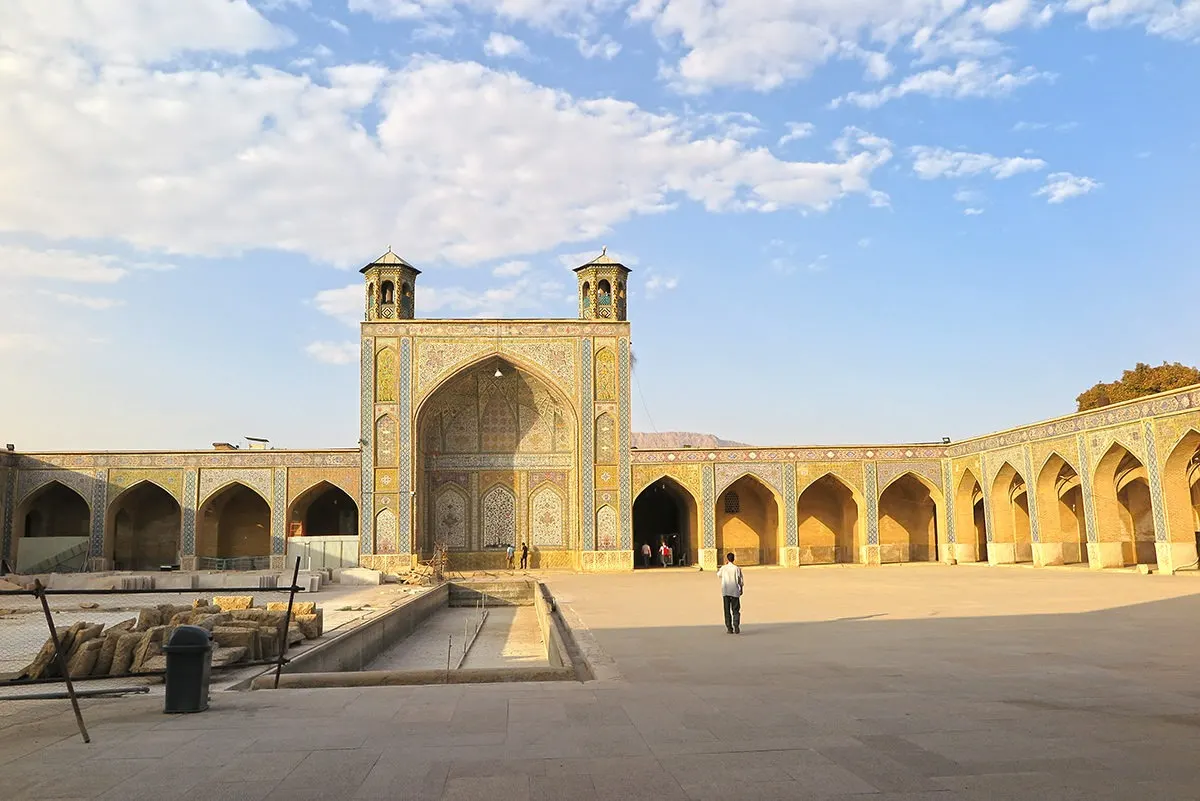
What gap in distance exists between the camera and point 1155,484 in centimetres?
1764

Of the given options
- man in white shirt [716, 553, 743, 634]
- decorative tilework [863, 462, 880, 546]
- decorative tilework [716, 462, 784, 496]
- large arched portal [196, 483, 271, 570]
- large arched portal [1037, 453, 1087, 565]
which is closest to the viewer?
man in white shirt [716, 553, 743, 634]

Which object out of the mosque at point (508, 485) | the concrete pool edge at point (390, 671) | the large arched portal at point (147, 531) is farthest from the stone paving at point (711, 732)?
the large arched portal at point (147, 531)

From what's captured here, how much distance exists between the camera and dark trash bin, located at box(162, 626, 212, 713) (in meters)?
5.37

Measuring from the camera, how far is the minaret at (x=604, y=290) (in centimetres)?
2547

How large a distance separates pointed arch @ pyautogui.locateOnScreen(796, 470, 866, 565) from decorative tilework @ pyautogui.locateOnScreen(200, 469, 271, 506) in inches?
589

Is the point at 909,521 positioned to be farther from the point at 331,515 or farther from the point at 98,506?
the point at 98,506

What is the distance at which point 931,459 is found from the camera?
2517 cm

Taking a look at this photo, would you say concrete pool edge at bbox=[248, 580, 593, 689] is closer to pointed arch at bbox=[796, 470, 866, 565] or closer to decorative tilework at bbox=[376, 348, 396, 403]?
decorative tilework at bbox=[376, 348, 396, 403]

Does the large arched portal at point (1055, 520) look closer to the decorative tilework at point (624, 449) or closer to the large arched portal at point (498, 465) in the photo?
the decorative tilework at point (624, 449)

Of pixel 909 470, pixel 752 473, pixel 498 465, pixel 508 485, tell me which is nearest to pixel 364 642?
pixel 508 485

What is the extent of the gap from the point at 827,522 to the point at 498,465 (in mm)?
9966

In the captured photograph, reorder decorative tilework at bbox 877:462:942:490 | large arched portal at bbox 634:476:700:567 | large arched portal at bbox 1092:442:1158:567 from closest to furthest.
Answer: large arched portal at bbox 1092:442:1158:567 → decorative tilework at bbox 877:462:942:490 → large arched portal at bbox 634:476:700:567

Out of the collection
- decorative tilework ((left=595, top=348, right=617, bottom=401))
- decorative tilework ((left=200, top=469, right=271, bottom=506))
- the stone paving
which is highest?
decorative tilework ((left=595, top=348, right=617, bottom=401))

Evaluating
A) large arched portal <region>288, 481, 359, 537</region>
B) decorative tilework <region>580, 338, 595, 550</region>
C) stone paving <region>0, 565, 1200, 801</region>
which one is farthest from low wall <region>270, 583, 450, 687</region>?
large arched portal <region>288, 481, 359, 537</region>
